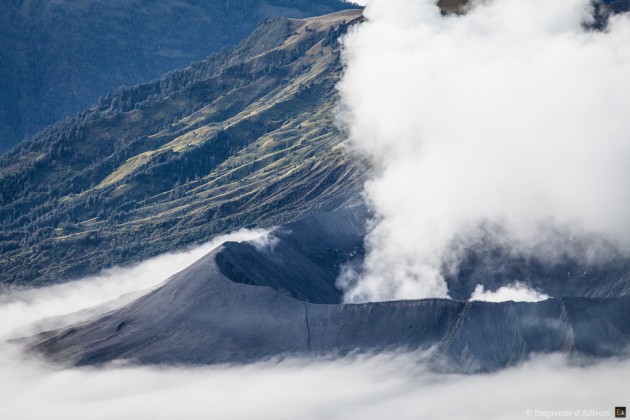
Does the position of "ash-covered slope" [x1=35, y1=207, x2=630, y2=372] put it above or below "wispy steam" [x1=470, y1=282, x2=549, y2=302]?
above

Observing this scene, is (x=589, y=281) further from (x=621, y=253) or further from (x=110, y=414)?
(x=110, y=414)

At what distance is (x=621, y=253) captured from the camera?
185m

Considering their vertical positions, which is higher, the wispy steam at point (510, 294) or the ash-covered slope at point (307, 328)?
the ash-covered slope at point (307, 328)

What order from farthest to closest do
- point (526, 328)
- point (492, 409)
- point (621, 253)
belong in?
point (621, 253)
point (526, 328)
point (492, 409)

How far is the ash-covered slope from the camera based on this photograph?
15488cm

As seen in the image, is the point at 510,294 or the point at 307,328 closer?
the point at 307,328

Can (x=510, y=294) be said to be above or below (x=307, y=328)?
below

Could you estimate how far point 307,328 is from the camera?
162625 mm

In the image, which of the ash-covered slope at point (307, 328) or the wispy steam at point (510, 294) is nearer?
the ash-covered slope at point (307, 328)

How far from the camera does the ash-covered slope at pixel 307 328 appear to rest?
154875 millimetres

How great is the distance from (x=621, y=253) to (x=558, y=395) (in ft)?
147

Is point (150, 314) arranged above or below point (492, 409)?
above

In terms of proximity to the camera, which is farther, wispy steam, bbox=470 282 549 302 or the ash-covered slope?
wispy steam, bbox=470 282 549 302

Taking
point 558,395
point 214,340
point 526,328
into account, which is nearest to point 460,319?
point 526,328
